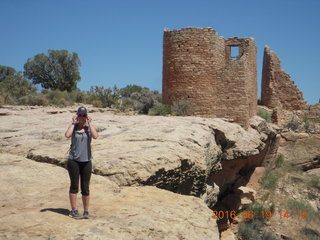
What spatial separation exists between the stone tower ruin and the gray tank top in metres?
10.9

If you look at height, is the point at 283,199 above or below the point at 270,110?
below

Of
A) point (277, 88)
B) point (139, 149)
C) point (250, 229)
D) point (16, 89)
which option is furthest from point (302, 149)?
point (16, 89)

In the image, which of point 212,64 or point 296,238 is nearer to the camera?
point 296,238

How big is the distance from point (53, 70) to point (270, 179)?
Result: 24036 mm

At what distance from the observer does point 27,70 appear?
110ft

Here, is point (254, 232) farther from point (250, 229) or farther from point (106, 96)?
point (106, 96)

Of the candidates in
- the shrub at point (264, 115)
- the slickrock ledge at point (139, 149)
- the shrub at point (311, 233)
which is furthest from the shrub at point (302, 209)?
the shrub at point (264, 115)

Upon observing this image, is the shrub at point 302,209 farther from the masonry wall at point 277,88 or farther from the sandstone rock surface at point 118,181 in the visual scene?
the masonry wall at point 277,88

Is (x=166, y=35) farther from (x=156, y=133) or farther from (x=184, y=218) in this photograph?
(x=184, y=218)

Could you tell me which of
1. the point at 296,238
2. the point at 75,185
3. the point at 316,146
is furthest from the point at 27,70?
the point at 75,185

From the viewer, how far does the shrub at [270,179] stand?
15.2 metres

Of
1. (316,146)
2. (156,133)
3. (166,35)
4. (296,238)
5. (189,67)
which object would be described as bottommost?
(296,238)

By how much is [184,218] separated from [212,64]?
36.8 feet

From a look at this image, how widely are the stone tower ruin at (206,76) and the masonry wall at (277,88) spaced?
6.71m
